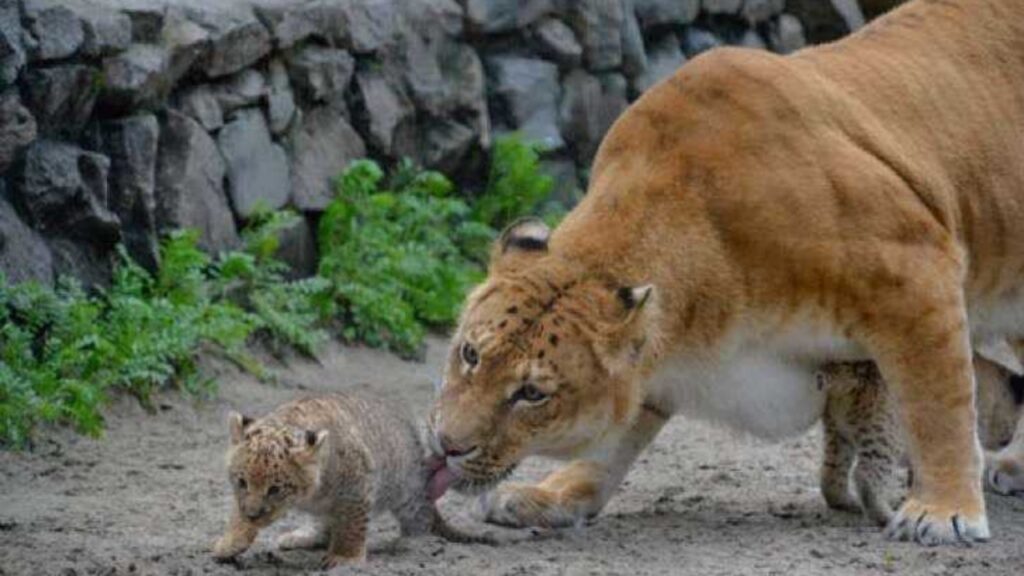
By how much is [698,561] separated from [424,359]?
14.7 ft

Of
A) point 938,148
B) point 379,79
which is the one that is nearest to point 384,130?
point 379,79

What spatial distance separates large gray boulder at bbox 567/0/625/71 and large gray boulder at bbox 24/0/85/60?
4.33 metres

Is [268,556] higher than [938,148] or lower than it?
lower

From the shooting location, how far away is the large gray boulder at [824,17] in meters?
16.5

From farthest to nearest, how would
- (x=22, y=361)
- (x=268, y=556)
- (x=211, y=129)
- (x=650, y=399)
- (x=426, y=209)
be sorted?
(x=426, y=209) < (x=211, y=129) < (x=22, y=361) < (x=650, y=399) < (x=268, y=556)

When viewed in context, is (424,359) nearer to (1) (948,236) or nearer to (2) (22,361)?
(2) (22,361)

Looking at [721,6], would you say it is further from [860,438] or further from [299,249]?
[860,438]

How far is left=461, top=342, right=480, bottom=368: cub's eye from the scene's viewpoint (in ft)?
26.2

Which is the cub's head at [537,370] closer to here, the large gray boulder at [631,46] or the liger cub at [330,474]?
the liger cub at [330,474]

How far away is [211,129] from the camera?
11953 mm

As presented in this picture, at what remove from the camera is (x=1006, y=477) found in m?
9.95

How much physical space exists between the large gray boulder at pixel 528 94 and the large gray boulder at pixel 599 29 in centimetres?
30

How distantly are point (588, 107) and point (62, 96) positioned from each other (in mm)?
4676

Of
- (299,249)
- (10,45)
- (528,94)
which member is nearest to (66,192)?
(10,45)
